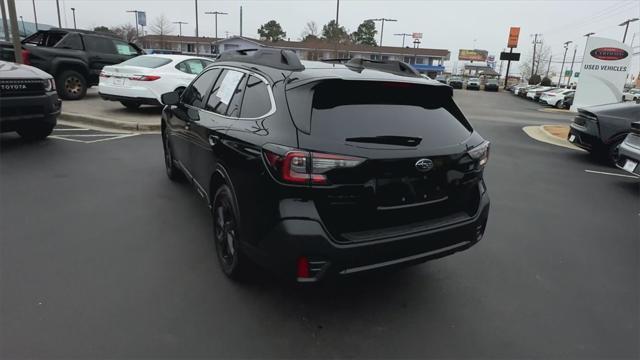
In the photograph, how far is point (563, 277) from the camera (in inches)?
139

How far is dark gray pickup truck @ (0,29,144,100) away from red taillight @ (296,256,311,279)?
39.0 feet

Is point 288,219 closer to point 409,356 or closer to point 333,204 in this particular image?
point 333,204

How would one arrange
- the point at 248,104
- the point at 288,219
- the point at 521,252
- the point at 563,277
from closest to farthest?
the point at 288,219 < the point at 248,104 < the point at 563,277 < the point at 521,252

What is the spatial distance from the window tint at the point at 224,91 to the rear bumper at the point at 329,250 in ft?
4.51

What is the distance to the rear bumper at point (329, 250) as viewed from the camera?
2.39m

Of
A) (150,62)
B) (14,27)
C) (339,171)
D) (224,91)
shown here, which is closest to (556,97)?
(150,62)

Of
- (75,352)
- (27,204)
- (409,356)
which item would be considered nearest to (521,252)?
(409,356)

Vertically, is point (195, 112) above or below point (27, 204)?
above

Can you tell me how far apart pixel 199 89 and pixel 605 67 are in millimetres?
24011

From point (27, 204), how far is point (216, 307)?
3100mm

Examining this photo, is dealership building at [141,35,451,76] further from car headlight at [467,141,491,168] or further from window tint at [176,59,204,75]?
car headlight at [467,141,491,168]

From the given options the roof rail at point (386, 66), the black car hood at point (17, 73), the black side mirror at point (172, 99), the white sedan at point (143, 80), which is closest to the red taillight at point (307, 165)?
the roof rail at point (386, 66)

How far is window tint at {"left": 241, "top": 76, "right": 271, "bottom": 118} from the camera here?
2854 mm

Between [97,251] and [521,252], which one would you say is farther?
[521,252]
